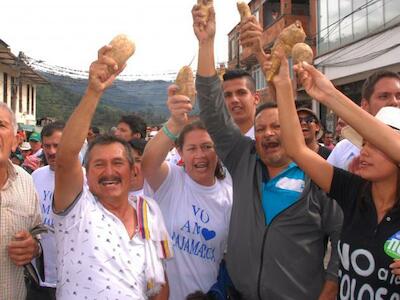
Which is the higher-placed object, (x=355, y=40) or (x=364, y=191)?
(x=355, y=40)

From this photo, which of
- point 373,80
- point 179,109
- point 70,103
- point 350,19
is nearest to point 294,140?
point 179,109

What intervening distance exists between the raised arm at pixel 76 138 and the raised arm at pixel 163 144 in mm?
647

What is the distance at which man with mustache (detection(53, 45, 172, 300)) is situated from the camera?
2117mm

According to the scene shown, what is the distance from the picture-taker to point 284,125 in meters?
2.45

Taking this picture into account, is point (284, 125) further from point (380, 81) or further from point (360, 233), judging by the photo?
point (380, 81)

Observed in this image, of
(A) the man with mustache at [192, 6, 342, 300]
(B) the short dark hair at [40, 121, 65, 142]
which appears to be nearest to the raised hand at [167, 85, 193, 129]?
(A) the man with mustache at [192, 6, 342, 300]

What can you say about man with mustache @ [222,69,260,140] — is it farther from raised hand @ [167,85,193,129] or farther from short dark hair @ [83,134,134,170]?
short dark hair @ [83,134,134,170]

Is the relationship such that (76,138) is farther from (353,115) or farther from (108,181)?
(353,115)

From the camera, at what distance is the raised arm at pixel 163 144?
2.77 m

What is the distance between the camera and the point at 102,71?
219 cm

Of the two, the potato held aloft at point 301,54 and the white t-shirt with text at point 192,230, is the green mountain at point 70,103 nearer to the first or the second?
the white t-shirt with text at point 192,230

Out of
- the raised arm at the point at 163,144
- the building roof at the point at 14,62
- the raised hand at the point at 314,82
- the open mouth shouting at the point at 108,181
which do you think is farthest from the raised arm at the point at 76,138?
the building roof at the point at 14,62

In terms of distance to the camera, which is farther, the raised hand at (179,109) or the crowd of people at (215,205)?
the raised hand at (179,109)

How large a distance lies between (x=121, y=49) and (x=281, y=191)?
122 centimetres
